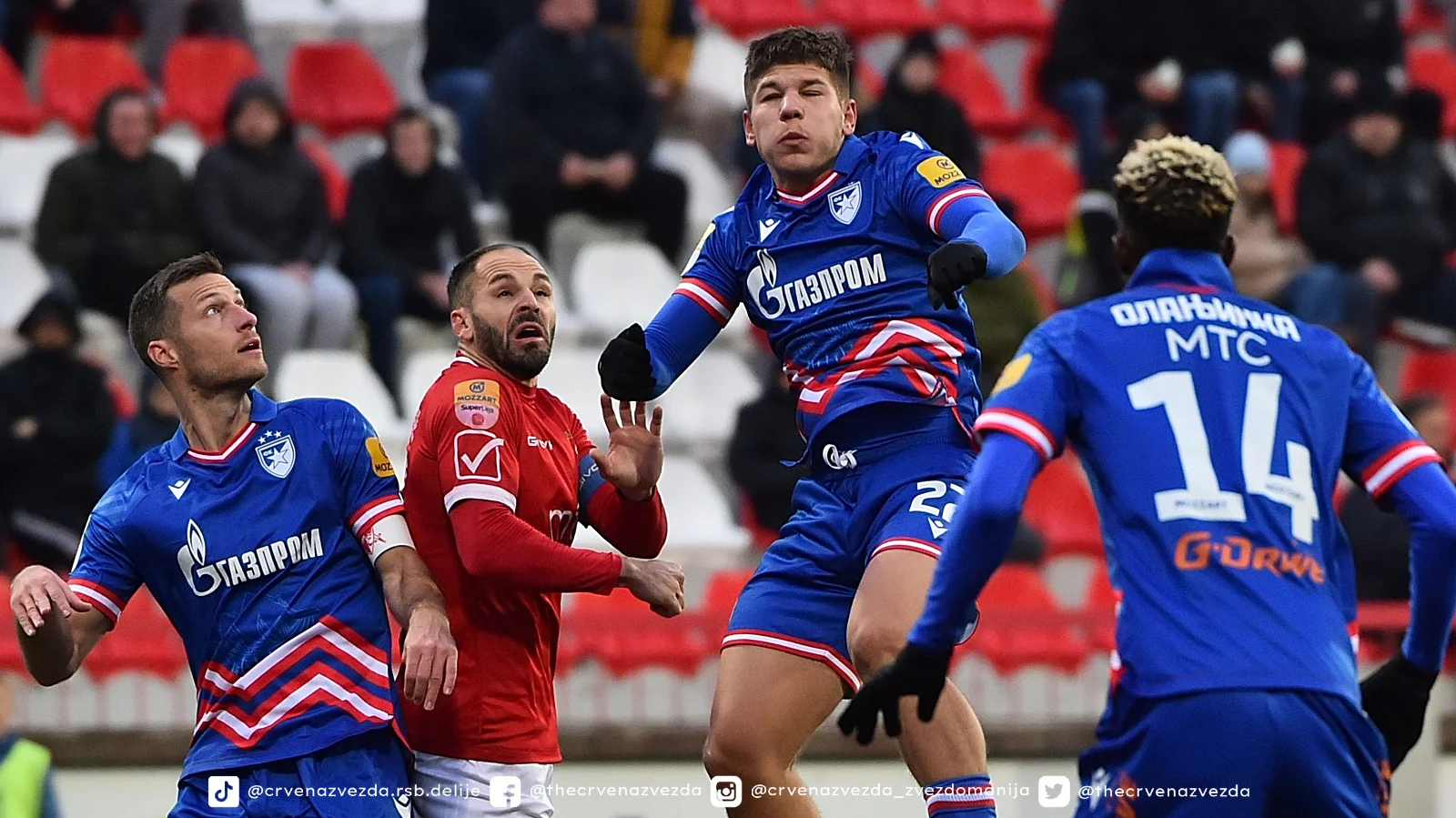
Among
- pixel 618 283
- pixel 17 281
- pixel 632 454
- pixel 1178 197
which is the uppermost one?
pixel 17 281

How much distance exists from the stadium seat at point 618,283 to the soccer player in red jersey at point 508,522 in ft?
18.5

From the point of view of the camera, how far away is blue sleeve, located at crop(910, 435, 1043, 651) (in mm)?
4121

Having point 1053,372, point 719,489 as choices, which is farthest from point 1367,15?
point 1053,372

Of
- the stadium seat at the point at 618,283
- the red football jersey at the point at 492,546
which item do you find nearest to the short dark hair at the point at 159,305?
the red football jersey at the point at 492,546

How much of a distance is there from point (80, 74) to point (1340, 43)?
7.95 metres

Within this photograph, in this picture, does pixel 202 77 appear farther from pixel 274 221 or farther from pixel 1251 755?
pixel 1251 755

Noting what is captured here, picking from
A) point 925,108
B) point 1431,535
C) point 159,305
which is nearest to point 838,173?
point 159,305

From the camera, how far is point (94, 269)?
34.5ft

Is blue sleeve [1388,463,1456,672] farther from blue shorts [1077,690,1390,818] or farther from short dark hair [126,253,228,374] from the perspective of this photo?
short dark hair [126,253,228,374]

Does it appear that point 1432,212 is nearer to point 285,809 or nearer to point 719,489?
point 719,489

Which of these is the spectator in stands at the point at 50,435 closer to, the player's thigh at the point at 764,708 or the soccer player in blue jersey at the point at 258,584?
the soccer player in blue jersey at the point at 258,584

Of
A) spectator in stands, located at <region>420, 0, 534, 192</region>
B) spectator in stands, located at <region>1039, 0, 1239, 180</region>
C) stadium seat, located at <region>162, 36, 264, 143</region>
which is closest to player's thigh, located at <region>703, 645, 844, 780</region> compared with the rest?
spectator in stands, located at <region>420, 0, 534, 192</region>

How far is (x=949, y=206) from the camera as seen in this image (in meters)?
5.35

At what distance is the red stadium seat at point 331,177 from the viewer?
37.4ft
